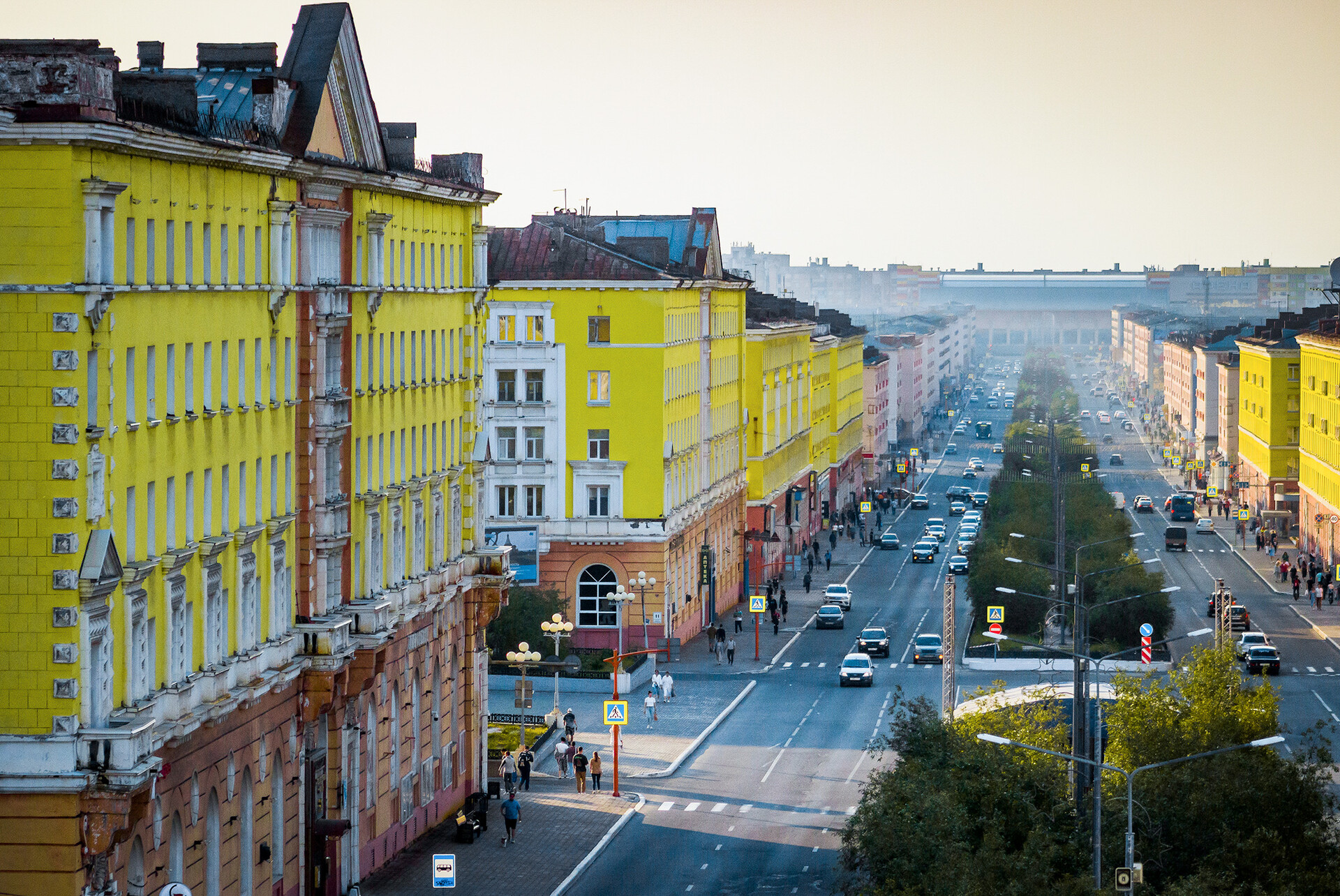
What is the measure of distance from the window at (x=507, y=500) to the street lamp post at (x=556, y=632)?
22.2ft

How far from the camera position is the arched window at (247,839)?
47.1 metres

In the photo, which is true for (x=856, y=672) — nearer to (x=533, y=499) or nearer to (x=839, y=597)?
(x=533, y=499)

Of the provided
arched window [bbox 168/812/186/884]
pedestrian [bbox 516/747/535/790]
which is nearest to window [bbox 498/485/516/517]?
pedestrian [bbox 516/747/535/790]

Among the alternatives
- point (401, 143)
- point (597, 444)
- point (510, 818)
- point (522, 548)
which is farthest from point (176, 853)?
point (597, 444)

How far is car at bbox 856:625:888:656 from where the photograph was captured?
99.9m

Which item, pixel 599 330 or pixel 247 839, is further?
pixel 599 330

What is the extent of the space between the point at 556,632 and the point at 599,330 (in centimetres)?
1747

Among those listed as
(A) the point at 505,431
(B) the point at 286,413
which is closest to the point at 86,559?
(B) the point at 286,413

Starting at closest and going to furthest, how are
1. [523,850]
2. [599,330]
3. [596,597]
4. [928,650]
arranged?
[523,850] < [596,597] < [599,330] < [928,650]

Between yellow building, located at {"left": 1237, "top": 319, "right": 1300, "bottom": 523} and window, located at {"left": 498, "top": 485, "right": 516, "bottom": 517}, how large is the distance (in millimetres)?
70701

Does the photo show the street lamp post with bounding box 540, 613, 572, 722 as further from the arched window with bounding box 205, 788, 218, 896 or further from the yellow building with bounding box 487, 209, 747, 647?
the arched window with bounding box 205, 788, 218, 896

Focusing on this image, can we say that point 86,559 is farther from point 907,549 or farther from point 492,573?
point 907,549

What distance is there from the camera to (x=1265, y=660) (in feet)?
303

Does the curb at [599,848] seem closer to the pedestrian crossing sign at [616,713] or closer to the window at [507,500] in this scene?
the pedestrian crossing sign at [616,713]
